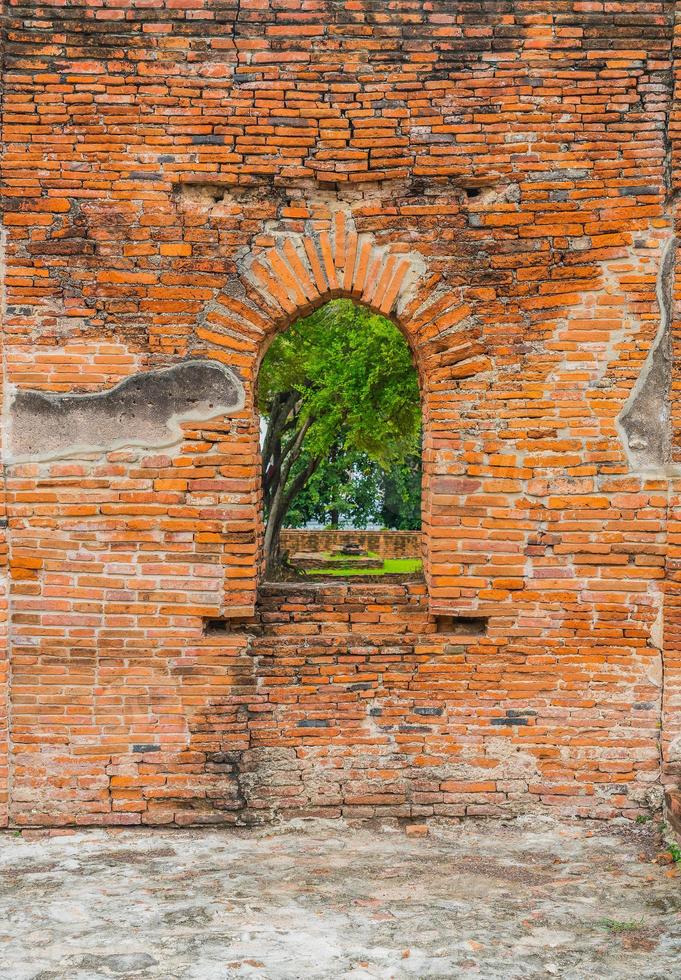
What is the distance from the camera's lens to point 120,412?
5.14 metres

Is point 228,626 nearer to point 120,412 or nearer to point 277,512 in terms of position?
point 120,412

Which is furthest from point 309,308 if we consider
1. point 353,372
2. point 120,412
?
point 353,372

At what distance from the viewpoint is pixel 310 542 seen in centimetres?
1991

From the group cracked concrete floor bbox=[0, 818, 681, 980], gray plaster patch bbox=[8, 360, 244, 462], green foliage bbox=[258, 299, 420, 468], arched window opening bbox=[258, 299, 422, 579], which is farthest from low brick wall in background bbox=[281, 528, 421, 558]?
cracked concrete floor bbox=[0, 818, 681, 980]

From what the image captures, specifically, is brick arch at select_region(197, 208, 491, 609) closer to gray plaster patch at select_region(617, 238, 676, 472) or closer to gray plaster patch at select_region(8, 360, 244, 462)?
gray plaster patch at select_region(8, 360, 244, 462)

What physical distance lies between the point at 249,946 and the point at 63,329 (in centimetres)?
335

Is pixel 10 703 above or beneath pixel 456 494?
beneath

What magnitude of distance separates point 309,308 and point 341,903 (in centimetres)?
319

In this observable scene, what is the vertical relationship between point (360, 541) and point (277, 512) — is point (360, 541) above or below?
below

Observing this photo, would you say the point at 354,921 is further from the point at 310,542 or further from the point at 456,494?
the point at 310,542

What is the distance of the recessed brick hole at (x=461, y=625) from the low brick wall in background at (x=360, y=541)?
14.4m

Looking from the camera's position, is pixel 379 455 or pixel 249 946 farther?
pixel 379 455

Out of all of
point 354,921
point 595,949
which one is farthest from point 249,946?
point 595,949

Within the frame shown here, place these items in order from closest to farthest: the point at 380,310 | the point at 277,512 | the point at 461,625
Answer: the point at 380,310 → the point at 461,625 → the point at 277,512
